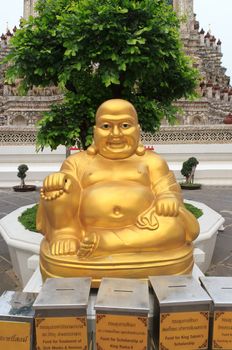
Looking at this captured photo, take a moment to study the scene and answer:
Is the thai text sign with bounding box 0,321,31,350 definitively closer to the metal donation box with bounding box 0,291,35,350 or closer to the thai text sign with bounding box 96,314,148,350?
the metal donation box with bounding box 0,291,35,350

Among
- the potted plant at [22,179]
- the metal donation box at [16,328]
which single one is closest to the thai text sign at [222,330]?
the metal donation box at [16,328]

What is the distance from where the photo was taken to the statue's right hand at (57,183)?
2.25m

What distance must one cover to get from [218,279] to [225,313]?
260 millimetres

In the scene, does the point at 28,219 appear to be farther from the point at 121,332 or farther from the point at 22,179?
the point at 22,179

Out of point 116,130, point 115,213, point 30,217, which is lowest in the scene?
point 30,217

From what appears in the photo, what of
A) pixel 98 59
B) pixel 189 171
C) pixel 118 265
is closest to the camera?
pixel 118 265

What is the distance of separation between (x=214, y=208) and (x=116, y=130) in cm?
493

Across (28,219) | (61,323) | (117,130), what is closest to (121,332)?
(61,323)

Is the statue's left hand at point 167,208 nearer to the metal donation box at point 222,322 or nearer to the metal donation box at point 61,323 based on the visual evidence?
the metal donation box at point 222,322

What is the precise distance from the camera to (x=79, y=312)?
5.27 feet

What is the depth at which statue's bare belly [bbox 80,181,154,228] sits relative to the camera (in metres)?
2.23

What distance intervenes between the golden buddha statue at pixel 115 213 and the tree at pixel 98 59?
125 cm

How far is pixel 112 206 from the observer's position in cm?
223

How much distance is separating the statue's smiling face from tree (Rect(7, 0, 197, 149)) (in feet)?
3.77
